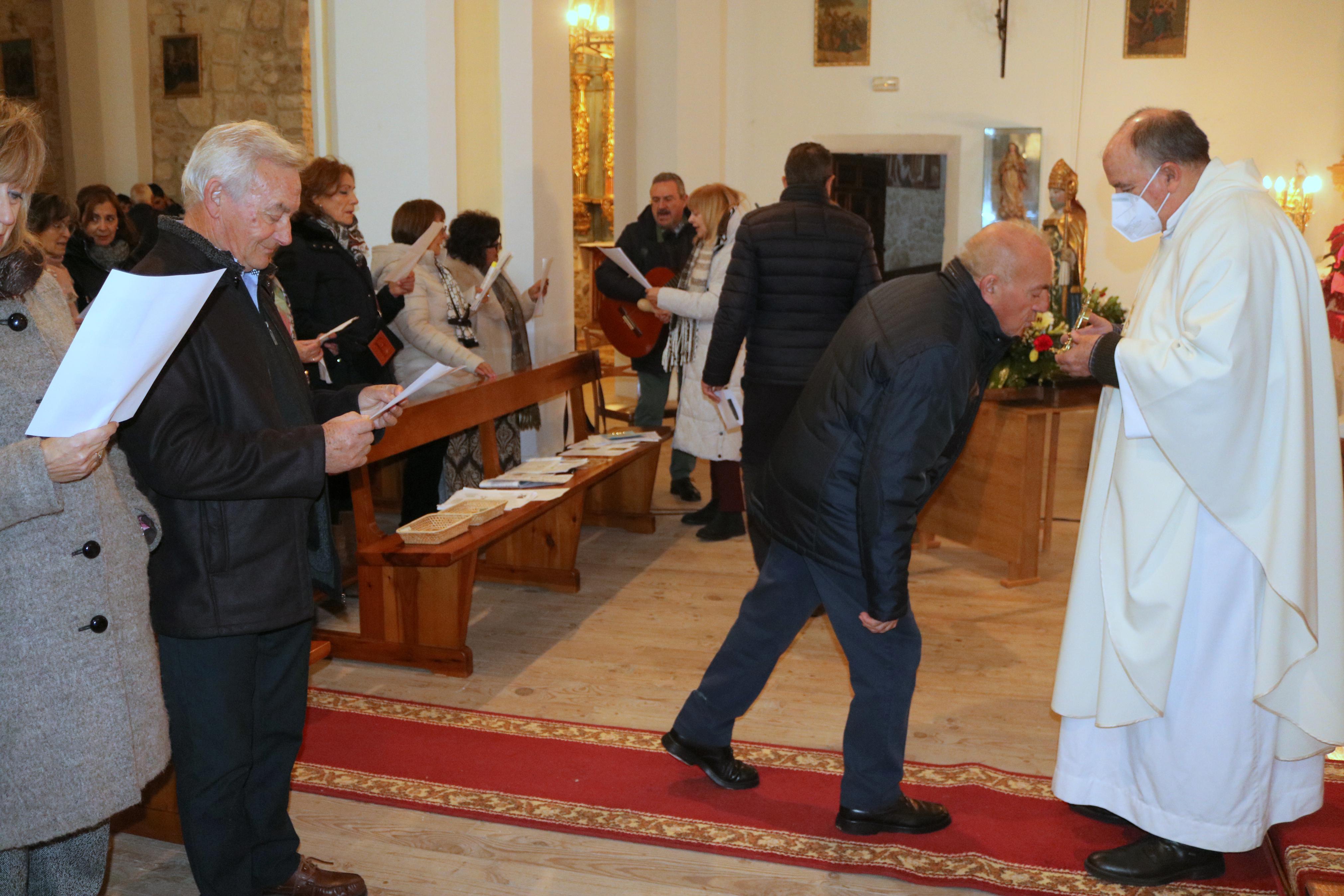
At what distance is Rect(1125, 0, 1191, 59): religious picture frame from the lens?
10.4 metres

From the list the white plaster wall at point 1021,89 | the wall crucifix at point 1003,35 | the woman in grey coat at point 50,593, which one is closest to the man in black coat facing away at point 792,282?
the woman in grey coat at point 50,593

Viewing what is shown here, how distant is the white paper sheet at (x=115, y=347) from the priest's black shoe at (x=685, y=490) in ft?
16.2

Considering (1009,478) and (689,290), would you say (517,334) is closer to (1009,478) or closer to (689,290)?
(689,290)

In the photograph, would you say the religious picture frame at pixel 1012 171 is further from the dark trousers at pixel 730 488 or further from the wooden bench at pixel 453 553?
the wooden bench at pixel 453 553

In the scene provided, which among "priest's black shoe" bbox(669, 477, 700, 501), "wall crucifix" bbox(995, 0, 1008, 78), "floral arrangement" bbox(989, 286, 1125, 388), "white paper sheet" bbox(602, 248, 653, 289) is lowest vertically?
"priest's black shoe" bbox(669, 477, 700, 501)

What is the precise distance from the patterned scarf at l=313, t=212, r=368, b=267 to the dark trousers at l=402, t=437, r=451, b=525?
85 cm

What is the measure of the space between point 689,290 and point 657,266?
1269mm

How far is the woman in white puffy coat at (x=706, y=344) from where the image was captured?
546 cm

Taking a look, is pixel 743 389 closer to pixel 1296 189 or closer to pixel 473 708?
pixel 473 708

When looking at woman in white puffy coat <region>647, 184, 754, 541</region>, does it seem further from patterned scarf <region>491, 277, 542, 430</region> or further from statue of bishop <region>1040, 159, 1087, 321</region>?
statue of bishop <region>1040, 159, 1087, 321</region>

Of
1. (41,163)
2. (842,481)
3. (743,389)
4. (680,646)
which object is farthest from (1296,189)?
(41,163)

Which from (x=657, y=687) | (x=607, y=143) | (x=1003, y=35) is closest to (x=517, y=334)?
(x=657, y=687)

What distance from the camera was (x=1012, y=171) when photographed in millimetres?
10617

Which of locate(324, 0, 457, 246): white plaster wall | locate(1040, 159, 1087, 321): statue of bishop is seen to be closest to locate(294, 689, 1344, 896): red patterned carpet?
locate(324, 0, 457, 246): white plaster wall
